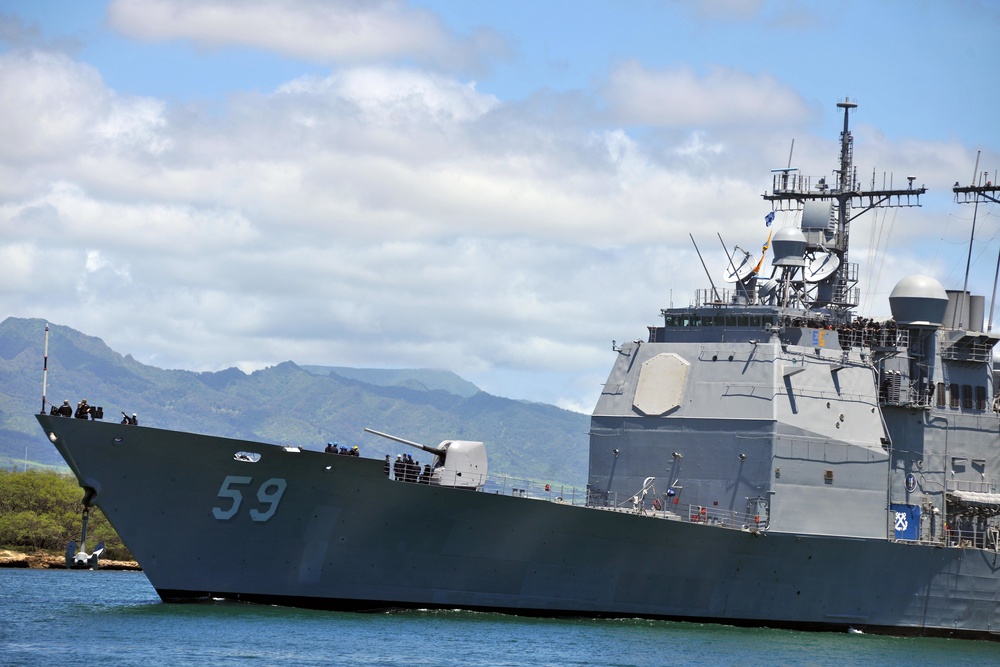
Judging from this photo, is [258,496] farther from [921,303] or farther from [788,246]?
[921,303]

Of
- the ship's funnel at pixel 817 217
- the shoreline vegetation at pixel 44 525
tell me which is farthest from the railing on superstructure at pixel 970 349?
the shoreline vegetation at pixel 44 525

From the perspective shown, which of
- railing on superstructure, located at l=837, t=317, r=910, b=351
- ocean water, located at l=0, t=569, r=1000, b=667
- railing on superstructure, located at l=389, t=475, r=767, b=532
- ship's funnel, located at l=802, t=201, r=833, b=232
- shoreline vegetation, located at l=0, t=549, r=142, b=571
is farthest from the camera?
shoreline vegetation, located at l=0, t=549, r=142, b=571

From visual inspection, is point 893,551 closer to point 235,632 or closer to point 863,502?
point 863,502

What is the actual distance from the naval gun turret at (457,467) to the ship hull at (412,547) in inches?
23.0

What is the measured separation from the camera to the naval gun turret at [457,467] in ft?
90.9

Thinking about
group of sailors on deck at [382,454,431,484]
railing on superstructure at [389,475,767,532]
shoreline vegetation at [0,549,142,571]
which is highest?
group of sailors on deck at [382,454,431,484]

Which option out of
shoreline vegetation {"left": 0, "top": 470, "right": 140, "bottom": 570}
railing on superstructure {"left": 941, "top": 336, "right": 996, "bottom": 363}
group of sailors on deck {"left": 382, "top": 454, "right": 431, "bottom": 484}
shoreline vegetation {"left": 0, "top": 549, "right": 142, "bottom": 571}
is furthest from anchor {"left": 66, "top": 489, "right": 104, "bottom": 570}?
shoreline vegetation {"left": 0, "top": 470, "right": 140, "bottom": 570}

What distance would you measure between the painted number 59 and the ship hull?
0.03 m

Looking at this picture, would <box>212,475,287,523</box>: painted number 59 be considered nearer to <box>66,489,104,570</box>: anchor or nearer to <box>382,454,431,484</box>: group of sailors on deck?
<box>382,454,431,484</box>: group of sailors on deck

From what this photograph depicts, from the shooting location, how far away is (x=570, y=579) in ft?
93.5

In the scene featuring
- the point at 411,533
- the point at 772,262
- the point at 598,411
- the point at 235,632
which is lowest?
the point at 235,632

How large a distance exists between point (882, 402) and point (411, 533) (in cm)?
1132

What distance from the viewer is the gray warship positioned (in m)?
26.5

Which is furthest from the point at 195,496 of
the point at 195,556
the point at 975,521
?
the point at 975,521
